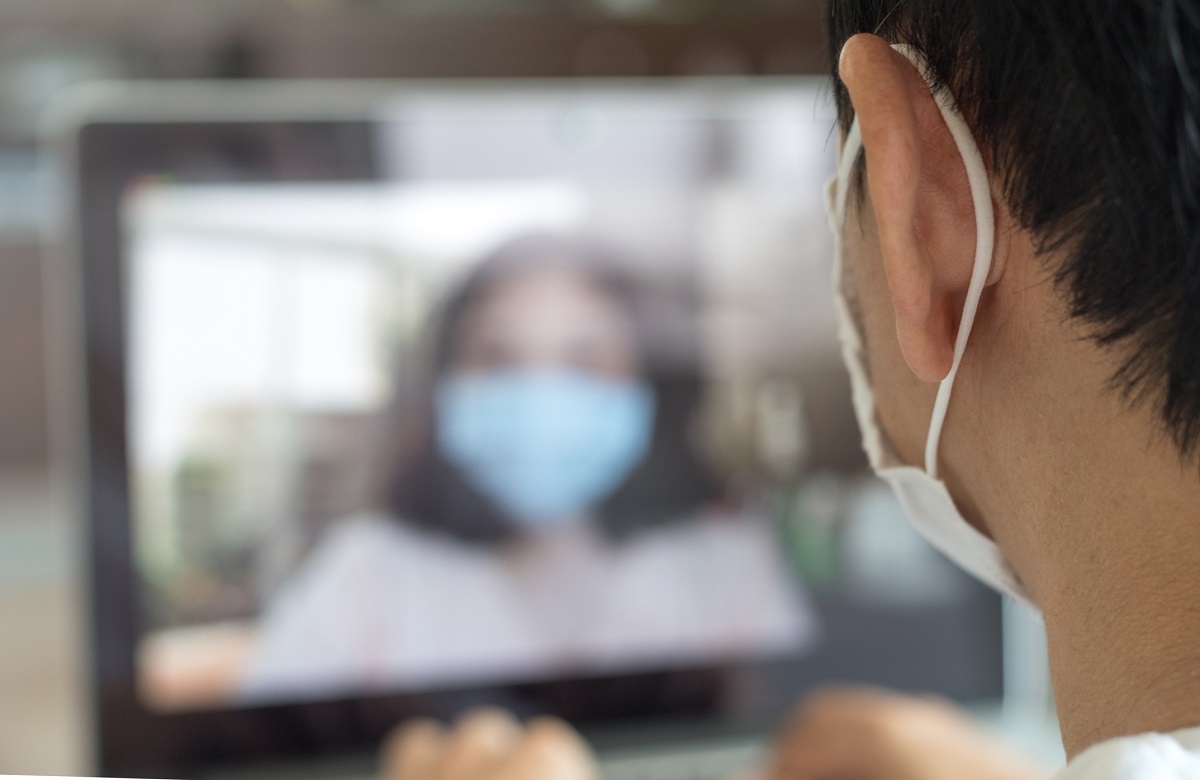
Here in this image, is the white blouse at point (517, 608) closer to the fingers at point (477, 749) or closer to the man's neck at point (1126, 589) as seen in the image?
the fingers at point (477, 749)

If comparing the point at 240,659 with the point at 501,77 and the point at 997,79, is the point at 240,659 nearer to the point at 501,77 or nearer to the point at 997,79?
the point at 997,79

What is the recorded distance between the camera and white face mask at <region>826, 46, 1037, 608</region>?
32 cm

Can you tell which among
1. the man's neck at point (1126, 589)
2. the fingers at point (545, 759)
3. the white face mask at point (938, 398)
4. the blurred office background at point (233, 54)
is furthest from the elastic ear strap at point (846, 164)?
the blurred office background at point (233, 54)

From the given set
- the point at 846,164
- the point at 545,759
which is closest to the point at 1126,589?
the point at 846,164

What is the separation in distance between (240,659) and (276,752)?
82mm

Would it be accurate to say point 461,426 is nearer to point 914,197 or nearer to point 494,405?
point 494,405

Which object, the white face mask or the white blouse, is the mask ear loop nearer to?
the white face mask

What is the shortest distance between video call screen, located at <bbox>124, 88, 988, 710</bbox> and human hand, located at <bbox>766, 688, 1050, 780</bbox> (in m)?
0.10

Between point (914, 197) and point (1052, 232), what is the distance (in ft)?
0.13

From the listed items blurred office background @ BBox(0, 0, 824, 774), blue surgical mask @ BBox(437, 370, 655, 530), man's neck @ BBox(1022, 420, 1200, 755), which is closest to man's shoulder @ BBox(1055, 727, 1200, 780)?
man's neck @ BBox(1022, 420, 1200, 755)

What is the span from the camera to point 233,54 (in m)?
2.97

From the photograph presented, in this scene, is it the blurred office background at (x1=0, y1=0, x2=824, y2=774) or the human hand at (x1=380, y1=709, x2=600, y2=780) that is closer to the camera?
the human hand at (x1=380, y1=709, x2=600, y2=780)

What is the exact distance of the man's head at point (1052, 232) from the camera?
27cm

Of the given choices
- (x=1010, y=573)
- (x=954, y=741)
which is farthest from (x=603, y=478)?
(x=1010, y=573)
